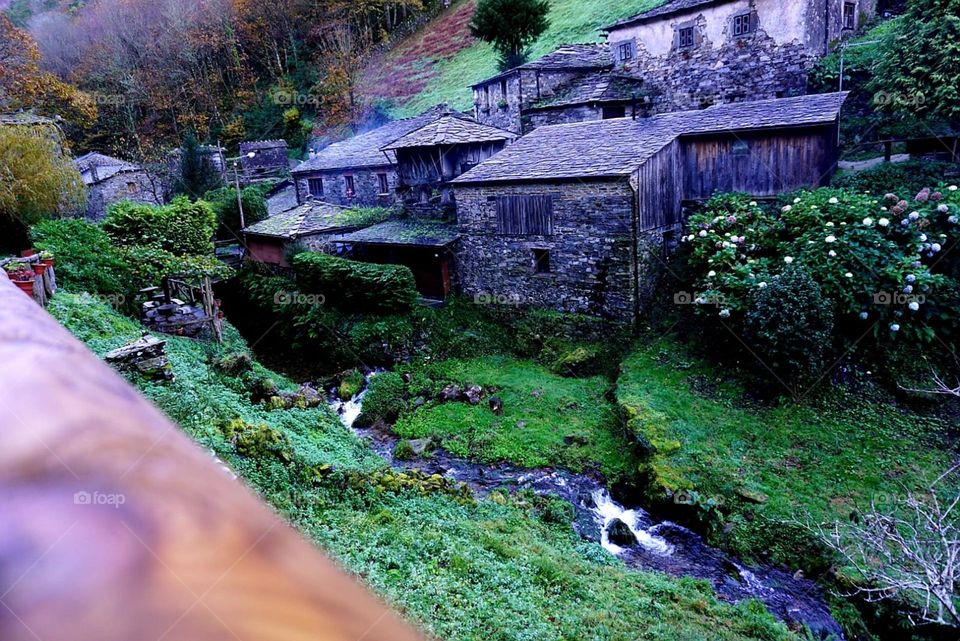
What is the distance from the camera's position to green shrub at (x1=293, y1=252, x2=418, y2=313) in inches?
710

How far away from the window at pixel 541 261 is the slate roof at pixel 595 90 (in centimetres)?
860

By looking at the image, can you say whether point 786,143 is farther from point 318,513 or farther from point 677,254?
point 318,513

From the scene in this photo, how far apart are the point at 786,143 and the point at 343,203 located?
19.2 metres

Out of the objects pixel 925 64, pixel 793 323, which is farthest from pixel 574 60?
pixel 793 323

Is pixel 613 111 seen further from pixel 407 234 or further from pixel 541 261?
pixel 407 234

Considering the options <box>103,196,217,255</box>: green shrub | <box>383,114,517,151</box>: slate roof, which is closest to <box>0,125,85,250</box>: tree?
<box>103,196,217,255</box>: green shrub

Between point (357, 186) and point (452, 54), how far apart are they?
2122 cm

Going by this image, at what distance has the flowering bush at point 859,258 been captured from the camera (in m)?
12.2

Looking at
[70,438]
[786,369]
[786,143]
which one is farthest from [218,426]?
[786,143]

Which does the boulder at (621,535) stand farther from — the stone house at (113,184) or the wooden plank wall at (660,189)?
the stone house at (113,184)

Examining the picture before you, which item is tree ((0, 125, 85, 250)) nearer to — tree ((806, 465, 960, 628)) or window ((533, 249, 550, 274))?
window ((533, 249, 550, 274))

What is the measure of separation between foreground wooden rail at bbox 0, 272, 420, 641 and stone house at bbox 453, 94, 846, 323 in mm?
15197

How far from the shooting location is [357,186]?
26.8 metres

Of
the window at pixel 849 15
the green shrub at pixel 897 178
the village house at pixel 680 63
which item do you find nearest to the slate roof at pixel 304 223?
the village house at pixel 680 63
